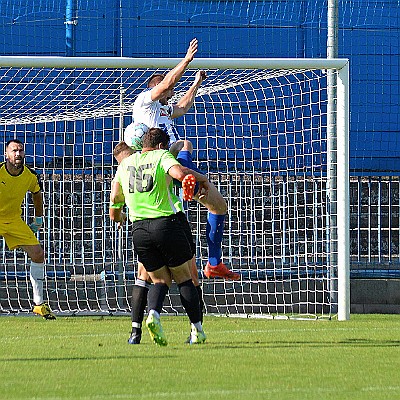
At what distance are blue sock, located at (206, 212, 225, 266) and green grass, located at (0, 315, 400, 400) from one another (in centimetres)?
69

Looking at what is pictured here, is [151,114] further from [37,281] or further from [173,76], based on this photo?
[37,281]

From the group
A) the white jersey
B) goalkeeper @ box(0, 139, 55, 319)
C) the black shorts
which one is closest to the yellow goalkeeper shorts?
goalkeeper @ box(0, 139, 55, 319)

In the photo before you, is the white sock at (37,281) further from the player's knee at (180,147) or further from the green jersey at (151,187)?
the green jersey at (151,187)

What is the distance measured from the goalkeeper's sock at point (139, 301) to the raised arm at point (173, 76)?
5.29 feet

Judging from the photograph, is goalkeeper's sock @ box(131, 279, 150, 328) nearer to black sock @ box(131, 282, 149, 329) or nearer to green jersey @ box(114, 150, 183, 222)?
black sock @ box(131, 282, 149, 329)

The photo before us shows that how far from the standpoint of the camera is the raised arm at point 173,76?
31.3ft

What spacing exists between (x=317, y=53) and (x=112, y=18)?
9.42 feet

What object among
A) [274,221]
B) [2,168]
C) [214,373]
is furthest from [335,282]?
[214,373]

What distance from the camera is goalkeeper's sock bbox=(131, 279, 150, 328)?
9.40 metres

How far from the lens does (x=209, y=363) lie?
25.5 feet

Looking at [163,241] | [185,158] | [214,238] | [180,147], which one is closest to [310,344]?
[163,241]

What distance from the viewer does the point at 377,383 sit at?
676cm

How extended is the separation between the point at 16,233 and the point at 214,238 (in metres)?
3.13

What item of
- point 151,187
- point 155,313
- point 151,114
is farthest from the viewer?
point 151,114
